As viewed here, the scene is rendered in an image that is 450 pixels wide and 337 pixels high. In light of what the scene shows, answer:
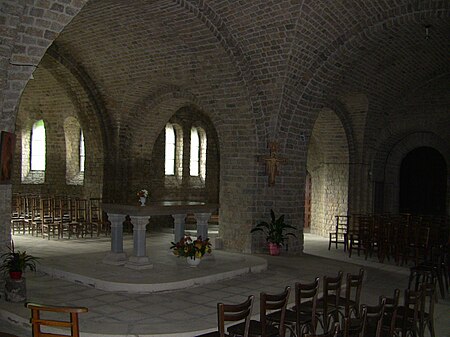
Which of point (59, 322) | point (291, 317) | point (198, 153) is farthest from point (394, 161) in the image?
point (59, 322)

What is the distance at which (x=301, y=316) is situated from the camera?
17.9 feet

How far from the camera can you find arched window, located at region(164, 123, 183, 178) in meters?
18.1

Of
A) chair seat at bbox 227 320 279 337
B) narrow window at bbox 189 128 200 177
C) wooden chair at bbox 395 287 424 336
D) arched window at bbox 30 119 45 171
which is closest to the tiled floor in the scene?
chair seat at bbox 227 320 279 337

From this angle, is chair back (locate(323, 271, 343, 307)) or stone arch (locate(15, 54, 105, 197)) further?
stone arch (locate(15, 54, 105, 197))

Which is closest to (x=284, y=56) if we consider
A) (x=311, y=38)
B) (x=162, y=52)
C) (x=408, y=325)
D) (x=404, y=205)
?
(x=311, y=38)

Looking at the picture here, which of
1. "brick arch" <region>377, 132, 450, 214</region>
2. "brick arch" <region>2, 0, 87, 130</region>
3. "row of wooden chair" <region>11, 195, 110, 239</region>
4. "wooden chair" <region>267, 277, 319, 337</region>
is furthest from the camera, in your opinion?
"brick arch" <region>377, 132, 450, 214</region>

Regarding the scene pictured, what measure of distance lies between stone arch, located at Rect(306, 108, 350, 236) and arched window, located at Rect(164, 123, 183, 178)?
15.8 feet

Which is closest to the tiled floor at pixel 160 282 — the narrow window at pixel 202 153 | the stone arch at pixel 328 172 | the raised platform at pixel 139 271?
the raised platform at pixel 139 271

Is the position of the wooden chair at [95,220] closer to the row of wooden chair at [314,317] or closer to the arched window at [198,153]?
the arched window at [198,153]

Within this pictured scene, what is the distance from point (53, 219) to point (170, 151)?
6.59 meters

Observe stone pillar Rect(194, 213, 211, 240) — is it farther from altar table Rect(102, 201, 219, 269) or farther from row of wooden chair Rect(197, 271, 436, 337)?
row of wooden chair Rect(197, 271, 436, 337)

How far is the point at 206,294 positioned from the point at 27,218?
735 cm

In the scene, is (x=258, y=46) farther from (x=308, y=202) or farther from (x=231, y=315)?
(x=308, y=202)

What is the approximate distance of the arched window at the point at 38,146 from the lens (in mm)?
17078
